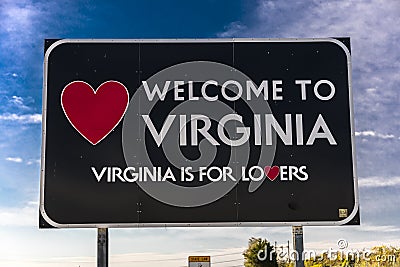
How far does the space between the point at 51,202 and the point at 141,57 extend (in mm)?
2582

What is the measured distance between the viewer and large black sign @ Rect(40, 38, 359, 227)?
8.77 metres

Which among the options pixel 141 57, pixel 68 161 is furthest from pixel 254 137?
pixel 68 161

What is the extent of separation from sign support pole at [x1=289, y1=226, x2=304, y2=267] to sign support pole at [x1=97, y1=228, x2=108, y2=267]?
2.80 meters

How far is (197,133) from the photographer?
29.3 ft

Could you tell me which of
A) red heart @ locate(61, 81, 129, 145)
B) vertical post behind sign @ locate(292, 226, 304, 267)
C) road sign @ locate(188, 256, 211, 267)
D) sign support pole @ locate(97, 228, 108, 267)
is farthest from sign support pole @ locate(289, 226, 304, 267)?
red heart @ locate(61, 81, 129, 145)

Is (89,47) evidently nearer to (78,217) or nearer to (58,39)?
(58,39)

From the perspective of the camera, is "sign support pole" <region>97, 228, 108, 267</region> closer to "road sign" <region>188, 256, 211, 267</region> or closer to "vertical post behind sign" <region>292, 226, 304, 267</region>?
"road sign" <region>188, 256, 211, 267</region>

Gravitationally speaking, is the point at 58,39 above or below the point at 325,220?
above

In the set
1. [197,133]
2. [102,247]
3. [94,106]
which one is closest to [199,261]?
[102,247]

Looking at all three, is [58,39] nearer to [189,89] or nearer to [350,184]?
[189,89]

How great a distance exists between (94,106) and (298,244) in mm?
3701

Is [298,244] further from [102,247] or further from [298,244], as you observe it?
[102,247]

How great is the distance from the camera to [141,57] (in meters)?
9.16

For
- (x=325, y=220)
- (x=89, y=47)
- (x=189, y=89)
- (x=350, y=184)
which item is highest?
(x=89, y=47)
